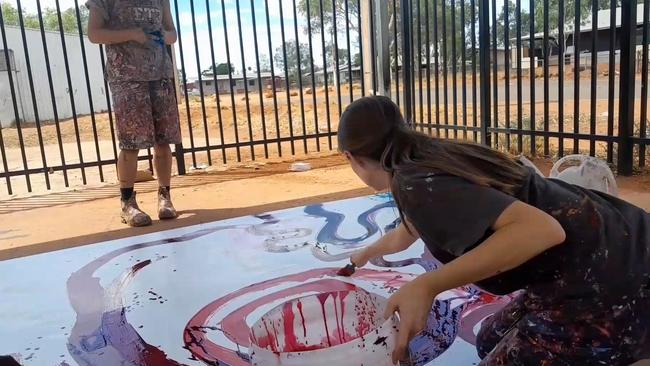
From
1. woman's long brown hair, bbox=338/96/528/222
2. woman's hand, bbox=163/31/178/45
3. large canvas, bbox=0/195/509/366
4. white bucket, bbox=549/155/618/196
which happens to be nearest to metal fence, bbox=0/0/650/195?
woman's hand, bbox=163/31/178/45

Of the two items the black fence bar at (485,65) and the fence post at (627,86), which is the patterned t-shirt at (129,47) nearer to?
the black fence bar at (485,65)

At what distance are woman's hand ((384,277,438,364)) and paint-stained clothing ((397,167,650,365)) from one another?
0.11 m

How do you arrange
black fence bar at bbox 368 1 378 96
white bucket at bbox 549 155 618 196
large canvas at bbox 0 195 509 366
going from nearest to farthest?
large canvas at bbox 0 195 509 366 < white bucket at bbox 549 155 618 196 < black fence bar at bbox 368 1 378 96

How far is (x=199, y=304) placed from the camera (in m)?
2.04

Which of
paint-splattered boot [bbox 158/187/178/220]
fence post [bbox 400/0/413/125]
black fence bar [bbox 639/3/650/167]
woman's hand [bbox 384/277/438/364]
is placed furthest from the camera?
fence post [bbox 400/0/413/125]

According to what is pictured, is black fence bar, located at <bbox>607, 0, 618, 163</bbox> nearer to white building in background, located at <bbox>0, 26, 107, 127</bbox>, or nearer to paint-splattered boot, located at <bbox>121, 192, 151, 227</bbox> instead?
paint-splattered boot, located at <bbox>121, 192, 151, 227</bbox>

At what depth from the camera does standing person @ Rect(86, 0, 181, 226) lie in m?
3.20

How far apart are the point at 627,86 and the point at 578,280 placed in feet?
10.2

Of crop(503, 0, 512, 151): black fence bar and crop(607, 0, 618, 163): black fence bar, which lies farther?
crop(503, 0, 512, 151): black fence bar

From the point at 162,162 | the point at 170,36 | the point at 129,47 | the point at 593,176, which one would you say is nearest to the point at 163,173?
the point at 162,162

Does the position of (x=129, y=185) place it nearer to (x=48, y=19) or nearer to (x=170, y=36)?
(x=170, y=36)

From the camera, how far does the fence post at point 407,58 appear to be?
5.59 m

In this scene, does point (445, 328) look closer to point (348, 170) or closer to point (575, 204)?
point (575, 204)

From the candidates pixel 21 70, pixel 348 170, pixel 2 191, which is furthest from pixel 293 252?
pixel 21 70
